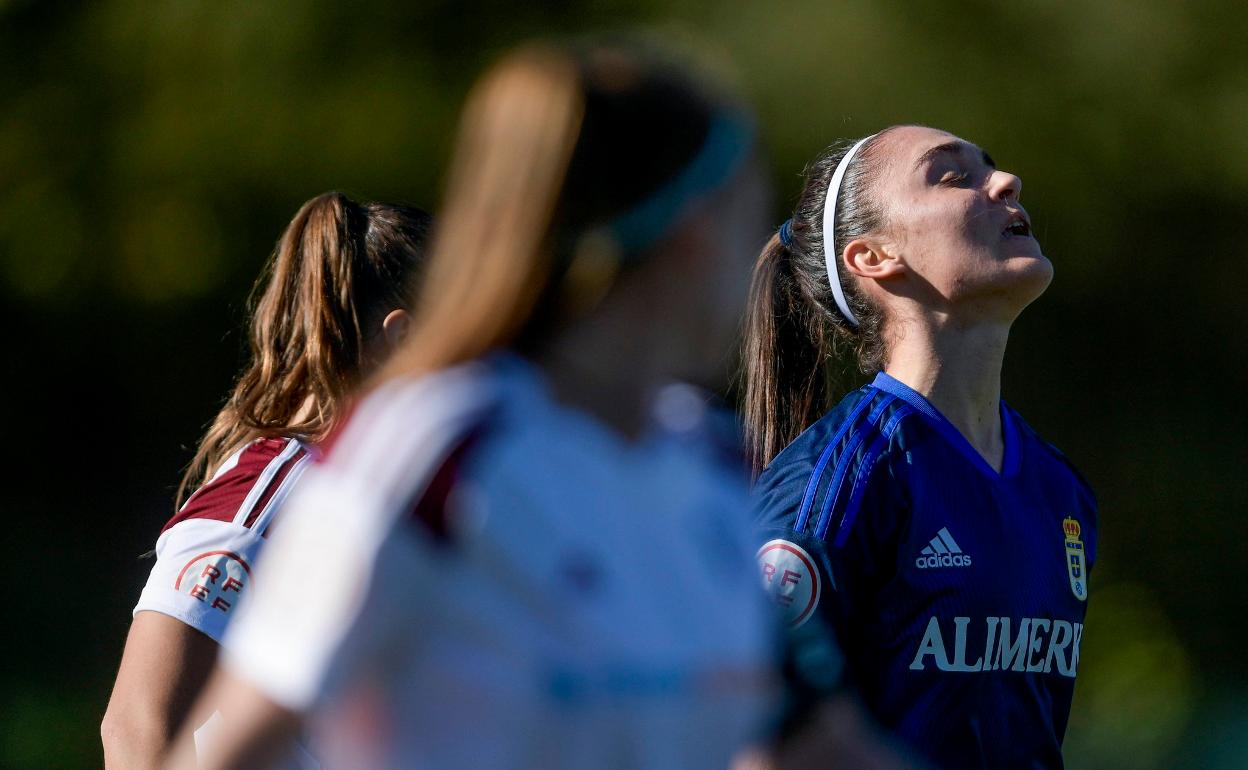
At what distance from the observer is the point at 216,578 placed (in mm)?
2377

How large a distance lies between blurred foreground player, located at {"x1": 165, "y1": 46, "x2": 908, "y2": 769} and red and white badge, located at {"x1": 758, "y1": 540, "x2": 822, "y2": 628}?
3.21 ft

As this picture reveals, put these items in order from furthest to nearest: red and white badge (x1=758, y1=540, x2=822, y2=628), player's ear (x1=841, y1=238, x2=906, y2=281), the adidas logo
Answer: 1. player's ear (x1=841, y1=238, x2=906, y2=281)
2. the adidas logo
3. red and white badge (x1=758, y1=540, x2=822, y2=628)

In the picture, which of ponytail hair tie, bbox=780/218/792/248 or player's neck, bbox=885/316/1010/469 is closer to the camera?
player's neck, bbox=885/316/1010/469

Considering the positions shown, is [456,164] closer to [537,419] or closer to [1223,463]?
[537,419]

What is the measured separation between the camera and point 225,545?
95.4 inches

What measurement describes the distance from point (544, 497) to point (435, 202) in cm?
609

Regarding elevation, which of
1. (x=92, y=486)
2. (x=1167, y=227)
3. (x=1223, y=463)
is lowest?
(x=92, y=486)

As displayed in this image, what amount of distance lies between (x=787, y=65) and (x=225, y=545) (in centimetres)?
535

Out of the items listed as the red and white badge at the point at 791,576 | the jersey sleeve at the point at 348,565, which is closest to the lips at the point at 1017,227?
the red and white badge at the point at 791,576

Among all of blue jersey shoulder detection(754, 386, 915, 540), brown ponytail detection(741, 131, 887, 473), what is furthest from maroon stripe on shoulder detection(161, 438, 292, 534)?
brown ponytail detection(741, 131, 887, 473)

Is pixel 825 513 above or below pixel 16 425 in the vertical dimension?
above

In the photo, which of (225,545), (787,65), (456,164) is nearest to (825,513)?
(225,545)

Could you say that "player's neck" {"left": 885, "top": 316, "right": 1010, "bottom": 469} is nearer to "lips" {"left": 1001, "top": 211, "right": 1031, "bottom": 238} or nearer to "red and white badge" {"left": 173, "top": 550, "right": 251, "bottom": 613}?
"lips" {"left": 1001, "top": 211, "right": 1031, "bottom": 238}

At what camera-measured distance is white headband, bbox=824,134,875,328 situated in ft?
9.87
